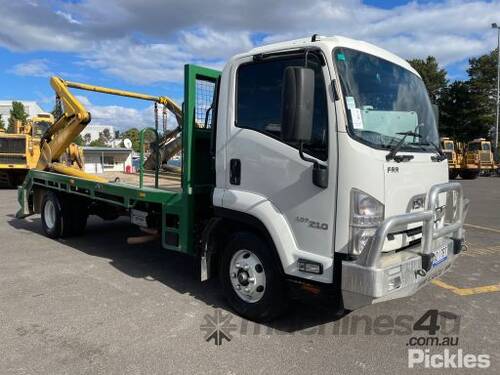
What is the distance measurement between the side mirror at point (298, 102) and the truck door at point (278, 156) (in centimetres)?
25

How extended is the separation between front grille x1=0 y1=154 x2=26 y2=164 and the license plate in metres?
17.8

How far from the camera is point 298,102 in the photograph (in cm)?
343

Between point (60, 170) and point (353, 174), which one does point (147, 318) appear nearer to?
point (353, 174)

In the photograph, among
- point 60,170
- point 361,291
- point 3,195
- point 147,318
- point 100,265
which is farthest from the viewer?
point 3,195

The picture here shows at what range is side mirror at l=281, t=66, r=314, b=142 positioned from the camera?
11.2 feet

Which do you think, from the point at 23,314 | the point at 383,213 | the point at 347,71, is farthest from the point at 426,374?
the point at 23,314

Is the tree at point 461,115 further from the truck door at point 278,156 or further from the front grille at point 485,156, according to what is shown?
the truck door at point 278,156

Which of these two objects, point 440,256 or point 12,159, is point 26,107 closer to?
point 12,159

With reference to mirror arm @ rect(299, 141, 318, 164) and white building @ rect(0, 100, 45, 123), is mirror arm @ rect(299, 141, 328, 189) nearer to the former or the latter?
mirror arm @ rect(299, 141, 318, 164)

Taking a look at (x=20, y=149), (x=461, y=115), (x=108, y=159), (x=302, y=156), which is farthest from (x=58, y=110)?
(x=461, y=115)

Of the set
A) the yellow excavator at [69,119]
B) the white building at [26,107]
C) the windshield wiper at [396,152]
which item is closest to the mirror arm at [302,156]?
the windshield wiper at [396,152]

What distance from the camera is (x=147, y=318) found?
14.5ft

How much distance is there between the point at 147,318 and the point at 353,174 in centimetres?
242

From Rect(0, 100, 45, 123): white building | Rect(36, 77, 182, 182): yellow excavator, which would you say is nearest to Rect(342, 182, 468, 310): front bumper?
Rect(36, 77, 182, 182): yellow excavator
